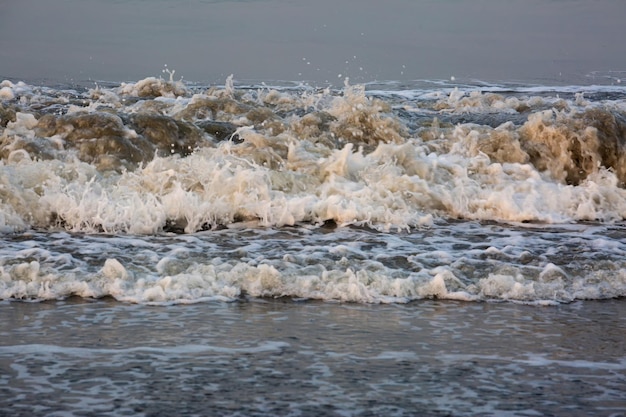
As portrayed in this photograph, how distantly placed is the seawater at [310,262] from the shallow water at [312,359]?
0.02 metres

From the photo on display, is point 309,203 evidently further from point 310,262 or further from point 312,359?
point 312,359

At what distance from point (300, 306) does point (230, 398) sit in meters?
1.75

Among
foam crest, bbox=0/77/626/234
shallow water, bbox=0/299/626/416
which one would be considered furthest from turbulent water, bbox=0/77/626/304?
shallow water, bbox=0/299/626/416

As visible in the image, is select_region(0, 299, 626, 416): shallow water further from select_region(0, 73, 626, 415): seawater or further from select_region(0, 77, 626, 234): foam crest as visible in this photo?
select_region(0, 77, 626, 234): foam crest

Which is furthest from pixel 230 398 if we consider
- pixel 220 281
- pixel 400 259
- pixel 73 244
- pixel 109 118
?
pixel 109 118

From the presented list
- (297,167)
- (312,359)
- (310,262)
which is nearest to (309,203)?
(297,167)

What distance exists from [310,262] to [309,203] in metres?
1.79

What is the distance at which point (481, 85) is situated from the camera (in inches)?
824

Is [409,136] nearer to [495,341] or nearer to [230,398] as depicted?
[495,341]

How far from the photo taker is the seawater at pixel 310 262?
13.6 ft

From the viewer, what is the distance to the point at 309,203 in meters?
8.23

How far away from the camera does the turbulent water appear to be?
6.07 metres

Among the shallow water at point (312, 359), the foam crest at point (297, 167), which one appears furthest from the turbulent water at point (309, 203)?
the shallow water at point (312, 359)

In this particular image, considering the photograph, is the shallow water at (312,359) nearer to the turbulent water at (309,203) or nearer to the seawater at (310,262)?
the seawater at (310,262)
